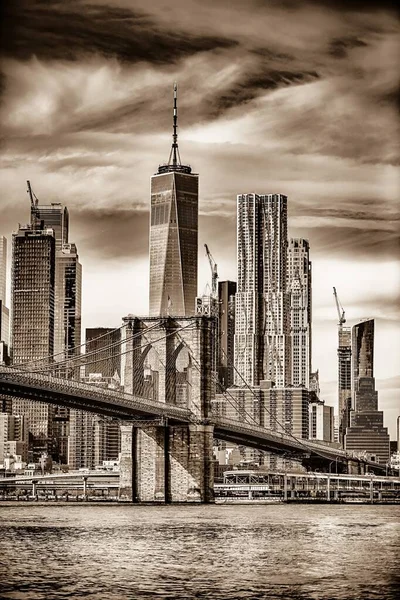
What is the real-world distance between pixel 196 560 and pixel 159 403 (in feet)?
124

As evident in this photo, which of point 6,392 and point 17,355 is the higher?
point 17,355

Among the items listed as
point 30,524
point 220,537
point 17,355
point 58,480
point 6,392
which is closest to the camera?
point 220,537

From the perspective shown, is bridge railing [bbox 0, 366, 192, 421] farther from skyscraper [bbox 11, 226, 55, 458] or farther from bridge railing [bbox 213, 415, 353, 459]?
skyscraper [bbox 11, 226, 55, 458]

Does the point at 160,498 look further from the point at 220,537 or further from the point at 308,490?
the point at 308,490

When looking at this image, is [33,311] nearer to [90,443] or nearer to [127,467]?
[90,443]

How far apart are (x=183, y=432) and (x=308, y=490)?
122 ft

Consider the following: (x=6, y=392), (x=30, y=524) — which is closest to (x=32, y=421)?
(x=6, y=392)

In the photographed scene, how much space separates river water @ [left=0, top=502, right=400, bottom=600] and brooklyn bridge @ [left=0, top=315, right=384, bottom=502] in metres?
15.5

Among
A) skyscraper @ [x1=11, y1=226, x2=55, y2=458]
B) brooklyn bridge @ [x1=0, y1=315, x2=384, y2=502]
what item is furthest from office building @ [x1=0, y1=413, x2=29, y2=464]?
brooklyn bridge @ [x1=0, y1=315, x2=384, y2=502]

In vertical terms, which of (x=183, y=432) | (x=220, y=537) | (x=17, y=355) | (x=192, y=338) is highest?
(x=17, y=355)

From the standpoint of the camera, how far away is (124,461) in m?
71.0

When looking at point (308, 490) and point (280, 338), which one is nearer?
point (308, 490)

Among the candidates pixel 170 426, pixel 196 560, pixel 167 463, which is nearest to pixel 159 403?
pixel 170 426

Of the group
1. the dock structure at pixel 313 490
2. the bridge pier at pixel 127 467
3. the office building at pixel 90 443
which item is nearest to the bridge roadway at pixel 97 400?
the bridge pier at pixel 127 467
